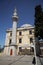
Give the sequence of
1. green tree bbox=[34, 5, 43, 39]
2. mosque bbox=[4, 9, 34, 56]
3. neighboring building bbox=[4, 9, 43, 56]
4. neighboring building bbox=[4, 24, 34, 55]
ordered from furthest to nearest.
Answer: neighboring building bbox=[4, 24, 34, 55]
mosque bbox=[4, 9, 34, 56]
neighboring building bbox=[4, 9, 43, 56]
green tree bbox=[34, 5, 43, 39]

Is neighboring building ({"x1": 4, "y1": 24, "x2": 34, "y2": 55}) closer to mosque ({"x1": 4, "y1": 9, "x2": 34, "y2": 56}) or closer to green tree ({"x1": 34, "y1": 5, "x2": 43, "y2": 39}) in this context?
mosque ({"x1": 4, "y1": 9, "x2": 34, "y2": 56})

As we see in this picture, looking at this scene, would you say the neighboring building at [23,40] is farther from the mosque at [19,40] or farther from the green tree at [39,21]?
the green tree at [39,21]

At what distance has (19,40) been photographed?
4362 centimetres

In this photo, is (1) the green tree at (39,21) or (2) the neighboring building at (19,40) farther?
(2) the neighboring building at (19,40)

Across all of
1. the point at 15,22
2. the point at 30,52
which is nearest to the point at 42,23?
the point at 30,52

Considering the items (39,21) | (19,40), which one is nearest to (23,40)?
(19,40)

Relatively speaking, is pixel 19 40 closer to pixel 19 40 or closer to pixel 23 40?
pixel 19 40

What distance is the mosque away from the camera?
40.4 m

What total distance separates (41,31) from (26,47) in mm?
26190

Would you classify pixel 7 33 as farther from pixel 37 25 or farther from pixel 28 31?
pixel 37 25

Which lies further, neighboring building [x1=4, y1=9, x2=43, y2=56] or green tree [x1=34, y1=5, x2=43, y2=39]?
neighboring building [x1=4, y1=9, x2=43, y2=56]

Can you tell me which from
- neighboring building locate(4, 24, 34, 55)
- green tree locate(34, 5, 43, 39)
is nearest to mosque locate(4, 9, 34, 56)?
neighboring building locate(4, 24, 34, 55)

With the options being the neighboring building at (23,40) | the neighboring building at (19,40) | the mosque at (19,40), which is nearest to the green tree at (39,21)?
the neighboring building at (19,40)

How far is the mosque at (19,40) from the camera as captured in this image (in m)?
40.4
